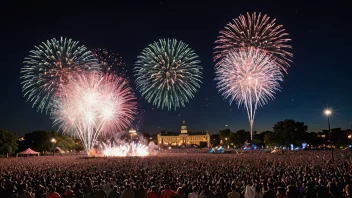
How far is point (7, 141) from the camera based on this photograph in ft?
269

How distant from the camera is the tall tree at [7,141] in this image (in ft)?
263

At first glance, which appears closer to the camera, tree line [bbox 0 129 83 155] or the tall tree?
the tall tree

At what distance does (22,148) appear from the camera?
9738 cm

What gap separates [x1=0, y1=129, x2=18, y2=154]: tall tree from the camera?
80.1 meters

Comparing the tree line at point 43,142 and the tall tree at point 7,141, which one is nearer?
the tall tree at point 7,141

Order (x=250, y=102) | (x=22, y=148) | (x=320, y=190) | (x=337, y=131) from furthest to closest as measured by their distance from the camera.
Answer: (x=337, y=131) < (x=22, y=148) < (x=250, y=102) < (x=320, y=190)

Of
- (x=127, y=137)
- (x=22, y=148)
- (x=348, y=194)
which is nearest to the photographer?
(x=348, y=194)

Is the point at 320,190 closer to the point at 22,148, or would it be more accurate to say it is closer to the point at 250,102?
the point at 250,102

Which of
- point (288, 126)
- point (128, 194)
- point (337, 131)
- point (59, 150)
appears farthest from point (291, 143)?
point (128, 194)

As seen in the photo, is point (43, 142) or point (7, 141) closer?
point (7, 141)

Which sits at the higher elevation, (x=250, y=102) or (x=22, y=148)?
(x=250, y=102)

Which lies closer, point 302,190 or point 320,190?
point 320,190

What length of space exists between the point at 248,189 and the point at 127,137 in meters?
184

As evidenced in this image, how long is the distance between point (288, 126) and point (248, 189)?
91.7m
